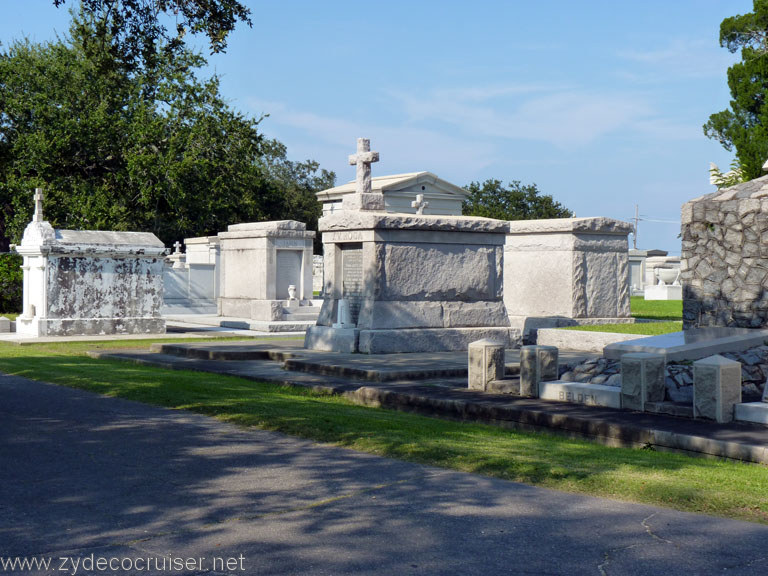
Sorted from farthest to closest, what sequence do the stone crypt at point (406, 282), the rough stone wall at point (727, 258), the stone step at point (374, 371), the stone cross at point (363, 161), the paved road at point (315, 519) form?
1. the stone cross at point (363, 161)
2. the stone crypt at point (406, 282)
3. the rough stone wall at point (727, 258)
4. the stone step at point (374, 371)
5. the paved road at point (315, 519)

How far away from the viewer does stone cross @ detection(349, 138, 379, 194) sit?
16047 mm

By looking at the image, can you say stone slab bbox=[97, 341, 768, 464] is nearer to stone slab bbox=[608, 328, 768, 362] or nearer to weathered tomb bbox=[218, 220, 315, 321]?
stone slab bbox=[608, 328, 768, 362]

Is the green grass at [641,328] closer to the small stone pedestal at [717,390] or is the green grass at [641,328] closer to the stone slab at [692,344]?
the stone slab at [692,344]

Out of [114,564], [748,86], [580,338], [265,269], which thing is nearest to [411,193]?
[748,86]

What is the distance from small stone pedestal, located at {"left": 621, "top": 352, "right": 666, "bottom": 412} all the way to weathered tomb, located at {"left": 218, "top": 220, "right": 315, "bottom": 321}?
15417 mm

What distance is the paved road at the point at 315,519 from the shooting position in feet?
14.5

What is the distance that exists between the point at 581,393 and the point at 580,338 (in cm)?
569

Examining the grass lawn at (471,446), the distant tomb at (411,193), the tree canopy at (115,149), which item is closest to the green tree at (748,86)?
the tree canopy at (115,149)

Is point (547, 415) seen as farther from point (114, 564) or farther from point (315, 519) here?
point (114, 564)

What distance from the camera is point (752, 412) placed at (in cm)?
810

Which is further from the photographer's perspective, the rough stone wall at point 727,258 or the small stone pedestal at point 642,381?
the rough stone wall at point 727,258

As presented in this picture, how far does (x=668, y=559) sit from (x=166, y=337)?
53.8 feet

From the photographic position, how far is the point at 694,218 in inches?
495

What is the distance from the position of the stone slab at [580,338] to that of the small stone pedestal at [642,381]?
5111 millimetres
